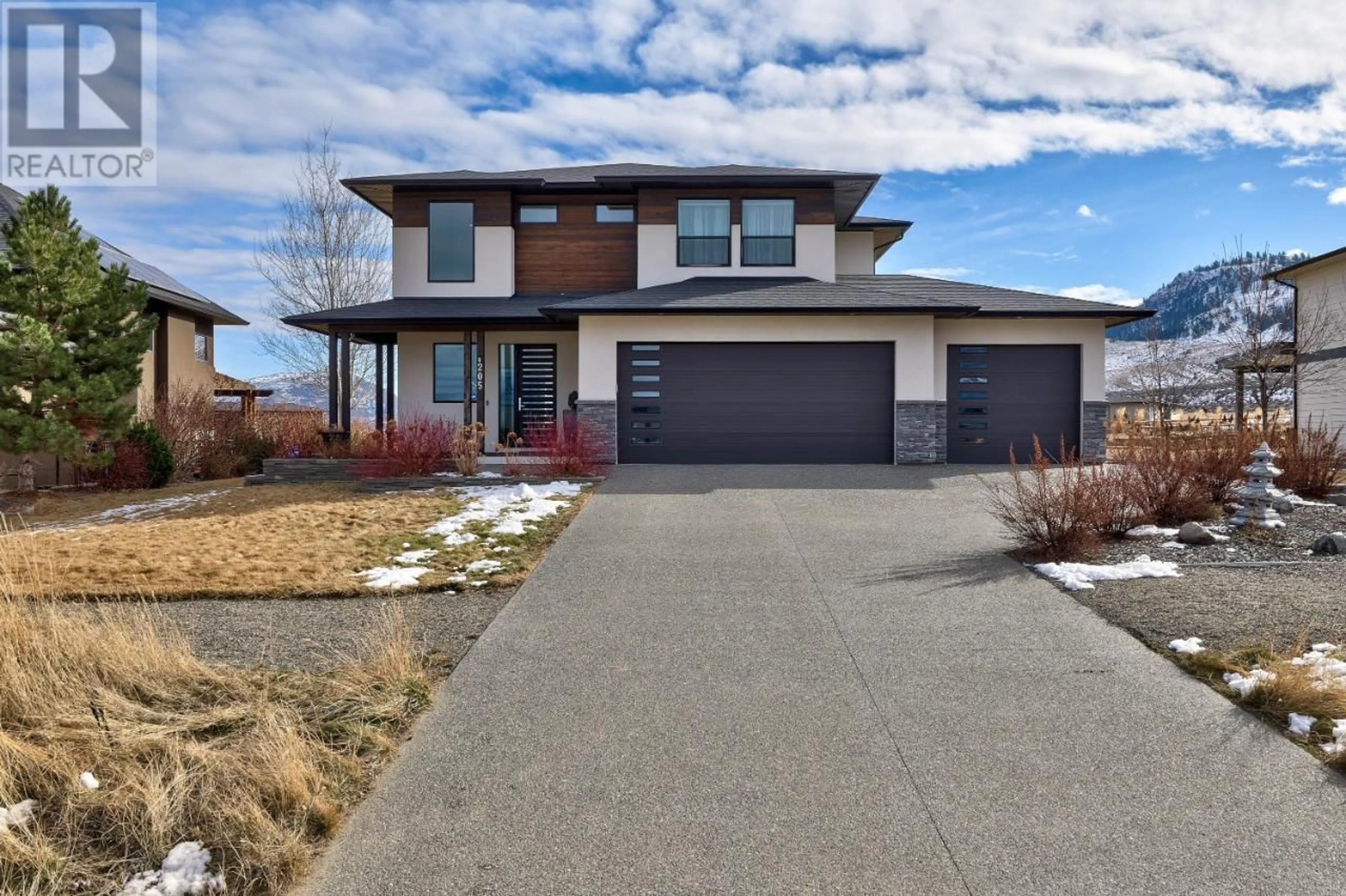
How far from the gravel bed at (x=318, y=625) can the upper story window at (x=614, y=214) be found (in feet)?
44.3

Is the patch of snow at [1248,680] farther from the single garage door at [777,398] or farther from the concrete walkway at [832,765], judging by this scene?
the single garage door at [777,398]

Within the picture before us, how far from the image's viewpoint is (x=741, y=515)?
33.3 feet

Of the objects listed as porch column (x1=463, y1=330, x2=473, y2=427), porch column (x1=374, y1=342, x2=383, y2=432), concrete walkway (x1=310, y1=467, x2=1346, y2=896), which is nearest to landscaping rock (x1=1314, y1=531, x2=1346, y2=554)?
concrete walkway (x1=310, y1=467, x2=1346, y2=896)

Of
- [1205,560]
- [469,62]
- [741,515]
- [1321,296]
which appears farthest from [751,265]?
[1321,296]

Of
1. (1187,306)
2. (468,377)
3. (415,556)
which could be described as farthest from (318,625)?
(1187,306)

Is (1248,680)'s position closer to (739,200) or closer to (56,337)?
(739,200)

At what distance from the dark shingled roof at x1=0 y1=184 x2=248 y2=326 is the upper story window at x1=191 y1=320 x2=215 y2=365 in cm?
27

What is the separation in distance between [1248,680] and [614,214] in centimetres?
1643

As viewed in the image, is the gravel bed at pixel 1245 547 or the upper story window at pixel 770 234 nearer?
the gravel bed at pixel 1245 547

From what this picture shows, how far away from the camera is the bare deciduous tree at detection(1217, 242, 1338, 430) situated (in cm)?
1809

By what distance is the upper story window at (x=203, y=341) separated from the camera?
71.8 ft

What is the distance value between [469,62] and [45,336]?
7.90m

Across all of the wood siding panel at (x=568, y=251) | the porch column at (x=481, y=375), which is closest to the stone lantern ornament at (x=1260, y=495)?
the wood siding panel at (x=568, y=251)

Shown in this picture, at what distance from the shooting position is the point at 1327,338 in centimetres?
1958
